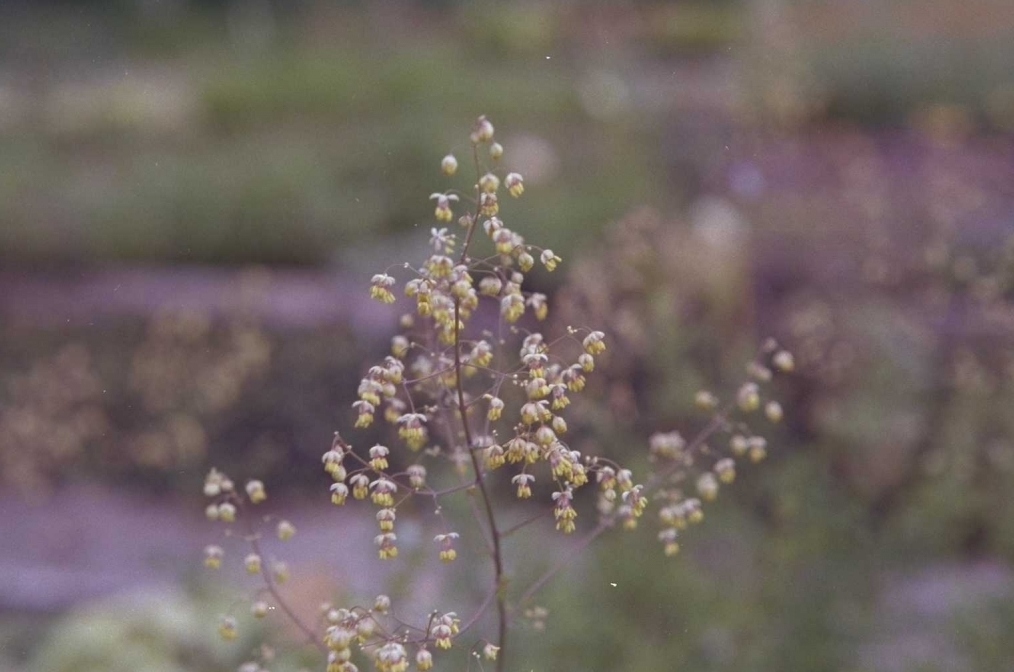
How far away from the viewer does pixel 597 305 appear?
2.58 m

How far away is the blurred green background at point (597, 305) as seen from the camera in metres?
2.84

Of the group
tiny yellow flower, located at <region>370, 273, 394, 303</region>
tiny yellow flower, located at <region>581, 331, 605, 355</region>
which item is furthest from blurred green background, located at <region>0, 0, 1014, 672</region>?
tiny yellow flower, located at <region>581, 331, 605, 355</region>

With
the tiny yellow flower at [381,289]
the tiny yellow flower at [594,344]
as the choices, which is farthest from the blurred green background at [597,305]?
the tiny yellow flower at [594,344]

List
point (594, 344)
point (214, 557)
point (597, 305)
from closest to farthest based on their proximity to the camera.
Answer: point (594, 344) < point (214, 557) < point (597, 305)

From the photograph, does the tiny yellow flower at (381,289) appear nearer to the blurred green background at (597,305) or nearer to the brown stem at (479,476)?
the brown stem at (479,476)

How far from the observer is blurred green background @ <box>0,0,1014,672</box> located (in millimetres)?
2836

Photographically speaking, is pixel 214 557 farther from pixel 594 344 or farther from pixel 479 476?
pixel 594 344

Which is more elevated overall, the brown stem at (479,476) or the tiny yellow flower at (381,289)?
the tiny yellow flower at (381,289)

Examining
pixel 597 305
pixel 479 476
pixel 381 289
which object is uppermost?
pixel 597 305

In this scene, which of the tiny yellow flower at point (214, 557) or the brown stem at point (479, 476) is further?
the tiny yellow flower at point (214, 557)

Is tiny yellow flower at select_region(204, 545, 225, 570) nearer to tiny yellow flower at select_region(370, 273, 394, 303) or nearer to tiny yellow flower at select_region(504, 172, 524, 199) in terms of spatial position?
tiny yellow flower at select_region(370, 273, 394, 303)

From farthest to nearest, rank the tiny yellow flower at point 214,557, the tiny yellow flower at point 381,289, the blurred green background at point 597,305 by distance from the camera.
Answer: the blurred green background at point 597,305 → the tiny yellow flower at point 214,557 → the tiny yellow flower at point 381,289

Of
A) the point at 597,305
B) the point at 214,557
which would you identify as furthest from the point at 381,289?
the point at 597,305

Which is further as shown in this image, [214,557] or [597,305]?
[597,305]
